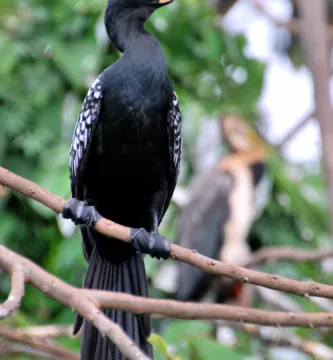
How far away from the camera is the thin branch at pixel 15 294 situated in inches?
68.4

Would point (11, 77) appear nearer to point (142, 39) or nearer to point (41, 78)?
point (41, 78)

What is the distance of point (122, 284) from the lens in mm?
2844

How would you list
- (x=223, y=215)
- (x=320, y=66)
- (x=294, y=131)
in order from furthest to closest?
(x=223, y=215), (x=294, y=131), (x=320, y=66)

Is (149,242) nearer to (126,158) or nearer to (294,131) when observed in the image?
(126,158)

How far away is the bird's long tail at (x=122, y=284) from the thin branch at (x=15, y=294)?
0.69 metres

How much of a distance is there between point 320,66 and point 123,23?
1.96 meters

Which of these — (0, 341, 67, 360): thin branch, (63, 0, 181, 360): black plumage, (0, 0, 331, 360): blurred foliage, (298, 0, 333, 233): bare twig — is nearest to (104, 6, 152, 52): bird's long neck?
(63, 0, 181, 360): black plumage

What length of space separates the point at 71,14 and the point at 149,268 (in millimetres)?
1519

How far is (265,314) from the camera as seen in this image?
7.34 ft

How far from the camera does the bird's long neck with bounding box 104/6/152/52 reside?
288cm

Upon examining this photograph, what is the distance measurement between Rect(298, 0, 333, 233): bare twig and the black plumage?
1.54 meters

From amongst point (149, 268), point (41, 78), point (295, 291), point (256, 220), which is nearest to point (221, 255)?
point (256, 220)

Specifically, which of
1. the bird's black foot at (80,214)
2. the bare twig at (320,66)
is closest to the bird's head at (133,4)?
the bird's black foot at (80,214)

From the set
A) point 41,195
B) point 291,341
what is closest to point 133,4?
point 41,195
